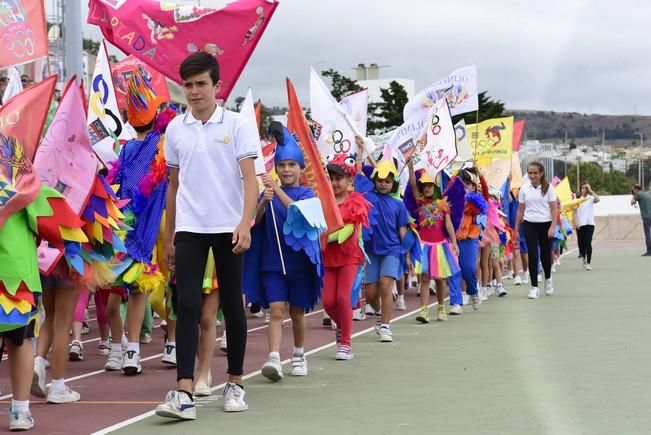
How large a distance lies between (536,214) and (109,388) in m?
10.9

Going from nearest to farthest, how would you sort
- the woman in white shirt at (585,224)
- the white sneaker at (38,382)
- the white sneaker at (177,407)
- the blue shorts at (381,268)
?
the white sneaker at (177,407), the white sneaker at (38,382), the blue shorts at (381,268), the woman in white shirt at (585,224)

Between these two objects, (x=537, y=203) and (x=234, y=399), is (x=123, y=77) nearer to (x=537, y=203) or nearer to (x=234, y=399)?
(x=537, y=203)

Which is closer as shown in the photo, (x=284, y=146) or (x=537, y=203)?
(x=284, y=146)

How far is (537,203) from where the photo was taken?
19.2m

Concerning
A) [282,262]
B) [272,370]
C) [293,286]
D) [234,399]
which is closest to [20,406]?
[234,399]

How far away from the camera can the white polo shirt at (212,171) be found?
316 inches

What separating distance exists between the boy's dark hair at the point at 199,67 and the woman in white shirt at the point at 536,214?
11.7 meters

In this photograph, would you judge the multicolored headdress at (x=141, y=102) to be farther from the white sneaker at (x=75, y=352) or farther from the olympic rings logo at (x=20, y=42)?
the white sneaker at (x=75, y=352)

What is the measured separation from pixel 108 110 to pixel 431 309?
6404 millimetres

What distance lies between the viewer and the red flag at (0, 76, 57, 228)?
7406 millimetres

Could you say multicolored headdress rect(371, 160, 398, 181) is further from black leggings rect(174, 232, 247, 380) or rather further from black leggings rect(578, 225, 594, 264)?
black leggings rect(578, 225, 594, 264)

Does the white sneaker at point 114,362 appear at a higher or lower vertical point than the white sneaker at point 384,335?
higher

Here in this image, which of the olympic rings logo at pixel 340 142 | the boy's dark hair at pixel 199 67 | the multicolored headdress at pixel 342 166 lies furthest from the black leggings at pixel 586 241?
the boy's dark hair at pixel 199 67

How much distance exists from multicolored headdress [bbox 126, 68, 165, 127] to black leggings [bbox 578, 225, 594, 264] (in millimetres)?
19575
